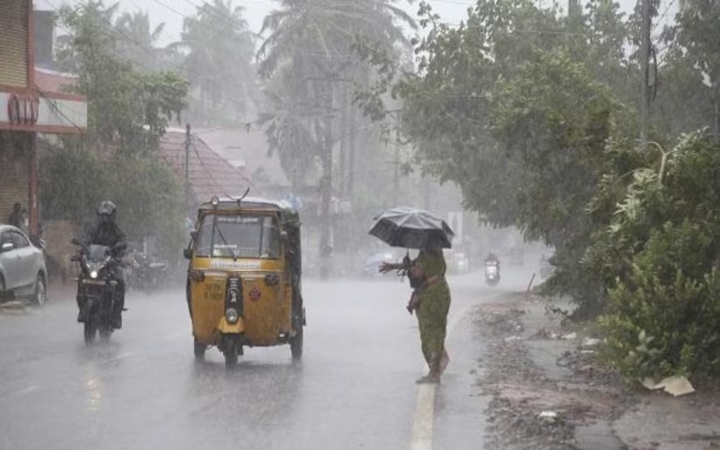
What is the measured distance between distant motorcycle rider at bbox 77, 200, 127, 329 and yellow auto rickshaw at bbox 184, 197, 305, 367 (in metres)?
2.55

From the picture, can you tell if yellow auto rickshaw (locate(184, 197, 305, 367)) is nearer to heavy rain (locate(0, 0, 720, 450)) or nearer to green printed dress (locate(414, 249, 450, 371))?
heavy rain (locate(0, 0, 720, 450))

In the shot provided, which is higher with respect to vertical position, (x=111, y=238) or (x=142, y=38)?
(x=142, y=38)

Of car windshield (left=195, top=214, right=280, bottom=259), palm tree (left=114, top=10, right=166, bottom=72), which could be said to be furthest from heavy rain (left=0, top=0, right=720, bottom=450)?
palm tree (left=114, top=10, right=166, bottom=72)

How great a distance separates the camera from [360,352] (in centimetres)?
1580

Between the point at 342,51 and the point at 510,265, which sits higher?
the point at 342,51

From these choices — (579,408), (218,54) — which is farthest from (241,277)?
(218,54)

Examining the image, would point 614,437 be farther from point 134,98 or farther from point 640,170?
point 134,98

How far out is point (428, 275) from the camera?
12789mm

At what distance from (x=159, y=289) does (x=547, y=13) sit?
13901 millimetres

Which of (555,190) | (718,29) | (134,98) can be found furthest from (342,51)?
(555,190)

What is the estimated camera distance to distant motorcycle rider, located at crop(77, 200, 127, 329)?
16.1 m

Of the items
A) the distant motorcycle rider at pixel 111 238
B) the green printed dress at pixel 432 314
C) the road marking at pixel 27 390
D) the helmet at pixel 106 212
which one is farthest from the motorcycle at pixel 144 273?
the road marking at pixel 27 390

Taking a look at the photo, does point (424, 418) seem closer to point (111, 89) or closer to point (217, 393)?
point (217, 393)

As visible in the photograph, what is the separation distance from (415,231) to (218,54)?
2542 inches
